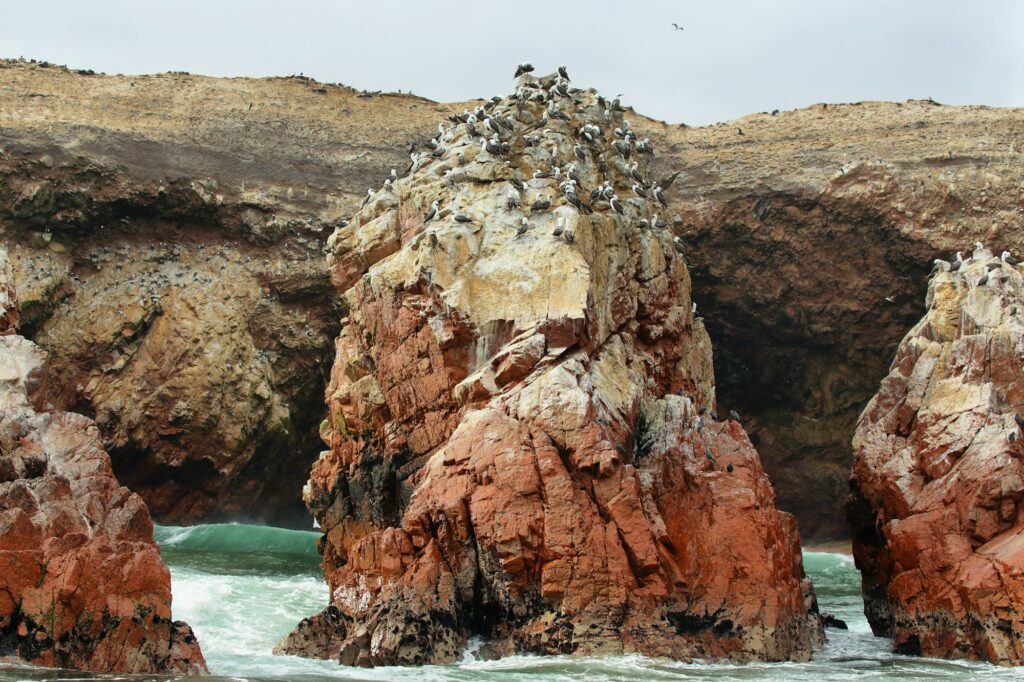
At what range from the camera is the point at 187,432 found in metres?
40.6

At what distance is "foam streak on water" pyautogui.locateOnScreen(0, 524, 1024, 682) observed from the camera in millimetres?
19484

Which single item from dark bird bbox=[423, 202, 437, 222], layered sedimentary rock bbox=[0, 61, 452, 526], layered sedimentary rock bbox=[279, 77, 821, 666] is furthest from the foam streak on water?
dark bird bbox=[423, 202, 437, 222]

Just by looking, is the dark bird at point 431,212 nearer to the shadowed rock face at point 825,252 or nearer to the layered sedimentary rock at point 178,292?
the layered sedimentary rock at point 178,292

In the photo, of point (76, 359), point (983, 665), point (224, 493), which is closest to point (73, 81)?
point (76, 359)

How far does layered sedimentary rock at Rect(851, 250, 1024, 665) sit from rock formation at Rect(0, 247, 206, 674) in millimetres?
13240

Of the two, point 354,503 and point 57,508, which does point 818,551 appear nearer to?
point 354,503

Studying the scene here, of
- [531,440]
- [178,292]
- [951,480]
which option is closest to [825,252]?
[951,480]

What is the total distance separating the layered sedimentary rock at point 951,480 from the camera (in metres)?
22.6

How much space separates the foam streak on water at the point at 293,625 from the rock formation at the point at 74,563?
954 millimetres

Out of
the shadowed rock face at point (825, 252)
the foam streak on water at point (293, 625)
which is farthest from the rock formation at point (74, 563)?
the shadowed rock face at point (825, 252)

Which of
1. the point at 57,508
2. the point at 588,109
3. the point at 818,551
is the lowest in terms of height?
the point at 818,551

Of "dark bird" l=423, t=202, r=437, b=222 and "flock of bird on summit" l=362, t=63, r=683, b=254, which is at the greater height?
"flock of bird on summit" l=362, t=63, r=683, b=254

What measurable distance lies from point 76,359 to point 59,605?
23672 mm

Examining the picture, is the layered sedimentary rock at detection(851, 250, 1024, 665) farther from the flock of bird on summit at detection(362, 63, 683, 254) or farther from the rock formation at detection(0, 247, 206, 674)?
the rock formation at detection(0, 247, 206, 674)
